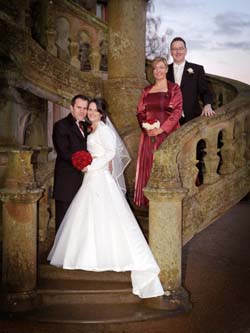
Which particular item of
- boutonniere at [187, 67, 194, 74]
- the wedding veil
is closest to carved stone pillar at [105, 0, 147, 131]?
boutonniere at [187, 67, 194, 74]

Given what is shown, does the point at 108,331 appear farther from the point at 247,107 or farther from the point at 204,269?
the point at 247,107

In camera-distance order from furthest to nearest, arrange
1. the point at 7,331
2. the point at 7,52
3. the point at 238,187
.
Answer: the point at 7,52 → the point at 238,187 → the point at 7,331

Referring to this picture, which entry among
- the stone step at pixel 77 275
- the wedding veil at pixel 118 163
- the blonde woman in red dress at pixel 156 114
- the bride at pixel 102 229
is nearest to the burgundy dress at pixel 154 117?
the blonde woman in red dress at pixel 156 114

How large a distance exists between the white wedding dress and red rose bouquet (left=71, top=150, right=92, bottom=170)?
7.0 inches

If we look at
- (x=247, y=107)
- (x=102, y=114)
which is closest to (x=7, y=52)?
(x=102, y=114)

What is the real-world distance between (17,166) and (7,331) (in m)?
1.61

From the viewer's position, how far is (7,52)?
25.0ft

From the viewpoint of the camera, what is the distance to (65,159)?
209 inches

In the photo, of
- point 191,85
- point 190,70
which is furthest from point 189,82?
point 190,70

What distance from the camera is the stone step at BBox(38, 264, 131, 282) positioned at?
197 inches

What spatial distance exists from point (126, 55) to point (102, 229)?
356 centimetres

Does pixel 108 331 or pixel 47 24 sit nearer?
pixel 108 331

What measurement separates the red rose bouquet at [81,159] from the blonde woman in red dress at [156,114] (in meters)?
1.00

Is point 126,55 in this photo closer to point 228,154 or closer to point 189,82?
point 189,82
